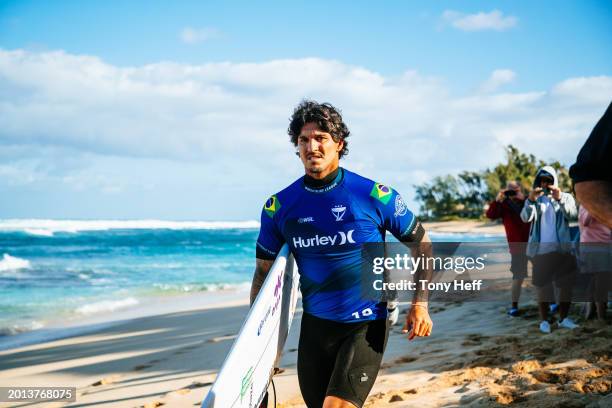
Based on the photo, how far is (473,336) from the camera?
6246 millimetres

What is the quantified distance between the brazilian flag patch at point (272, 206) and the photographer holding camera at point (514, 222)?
4.77 m

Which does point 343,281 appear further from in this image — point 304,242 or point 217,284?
point 217,284

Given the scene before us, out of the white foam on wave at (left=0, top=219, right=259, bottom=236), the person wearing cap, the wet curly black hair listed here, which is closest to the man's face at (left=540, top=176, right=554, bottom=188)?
the person wearing cap

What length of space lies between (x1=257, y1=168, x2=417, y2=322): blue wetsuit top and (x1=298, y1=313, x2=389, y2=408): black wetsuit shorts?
0.18 feet

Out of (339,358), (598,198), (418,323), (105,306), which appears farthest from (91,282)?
(598,198)

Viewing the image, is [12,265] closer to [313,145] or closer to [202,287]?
[202,287]

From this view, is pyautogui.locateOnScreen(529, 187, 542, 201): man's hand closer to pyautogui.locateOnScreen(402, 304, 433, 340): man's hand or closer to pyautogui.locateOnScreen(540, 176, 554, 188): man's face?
pyautogui.locateOnScreen(540, 176, 554, 188): man's face

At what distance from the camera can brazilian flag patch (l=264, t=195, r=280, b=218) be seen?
3.15m

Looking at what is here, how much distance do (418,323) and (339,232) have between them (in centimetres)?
61

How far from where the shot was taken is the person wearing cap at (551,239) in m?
6.41

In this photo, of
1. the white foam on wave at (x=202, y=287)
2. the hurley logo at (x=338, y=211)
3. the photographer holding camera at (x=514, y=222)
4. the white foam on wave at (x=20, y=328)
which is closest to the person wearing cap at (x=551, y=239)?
the photographer holding camera at (x=514, y=222)

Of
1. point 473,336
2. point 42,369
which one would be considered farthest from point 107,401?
point 473,336

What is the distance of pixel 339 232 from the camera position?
2951 millimetres

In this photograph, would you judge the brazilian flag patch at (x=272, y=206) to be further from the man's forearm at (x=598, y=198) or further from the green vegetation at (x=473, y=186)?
the green vegetation at (x=473, y=186)
